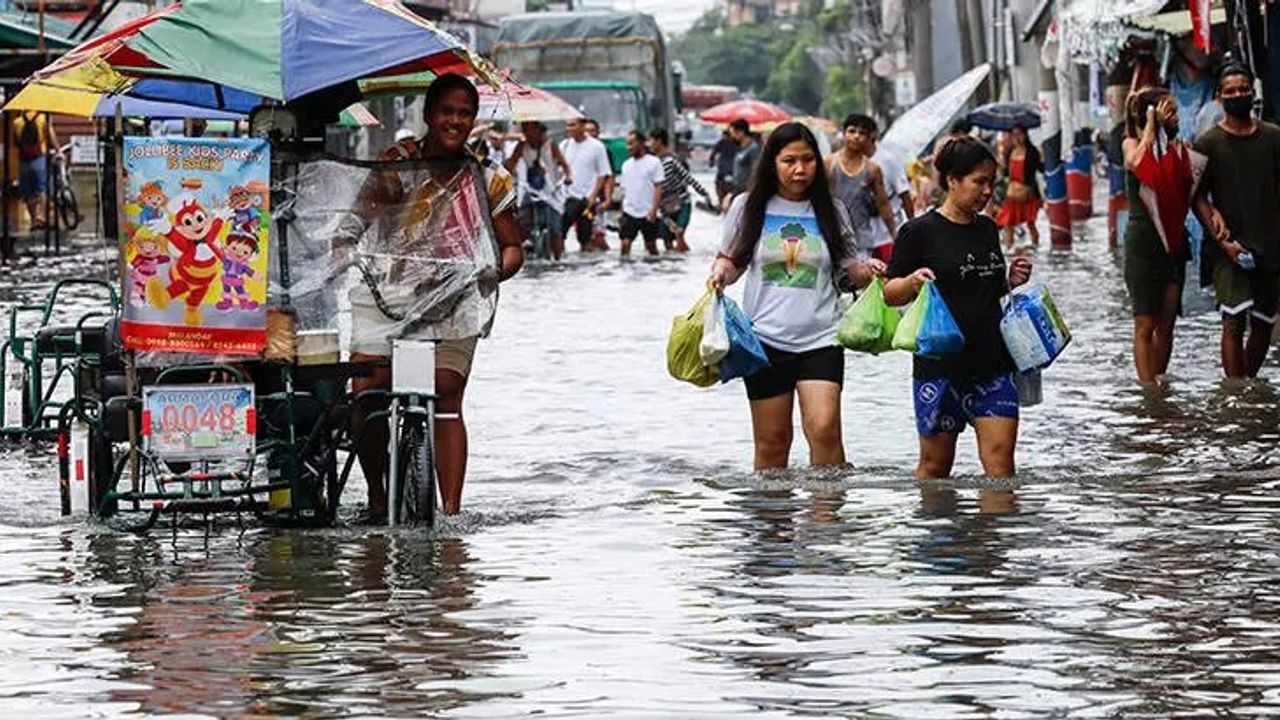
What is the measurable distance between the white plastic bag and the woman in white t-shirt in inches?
6.5

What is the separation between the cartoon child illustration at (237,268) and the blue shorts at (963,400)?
2.66m

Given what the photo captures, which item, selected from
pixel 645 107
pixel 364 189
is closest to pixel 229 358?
pixel 364 189

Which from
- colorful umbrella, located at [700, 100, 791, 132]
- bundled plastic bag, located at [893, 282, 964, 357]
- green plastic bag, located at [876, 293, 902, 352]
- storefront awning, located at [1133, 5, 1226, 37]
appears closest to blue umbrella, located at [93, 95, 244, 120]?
green plastic bag, located at [876, 293, 902, 352]

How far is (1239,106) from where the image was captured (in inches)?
661

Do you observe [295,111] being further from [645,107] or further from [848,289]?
[645,107]

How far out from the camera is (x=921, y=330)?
12109 millimetres

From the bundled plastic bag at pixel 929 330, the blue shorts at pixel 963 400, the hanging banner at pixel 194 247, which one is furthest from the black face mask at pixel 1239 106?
the hanging banner at pixel 194 247

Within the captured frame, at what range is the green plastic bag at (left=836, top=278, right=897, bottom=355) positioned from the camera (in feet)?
40.7

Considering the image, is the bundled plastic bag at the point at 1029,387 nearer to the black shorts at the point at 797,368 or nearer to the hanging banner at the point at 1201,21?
the black shorts at the point at 797,368

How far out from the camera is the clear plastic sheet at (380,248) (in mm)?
11750

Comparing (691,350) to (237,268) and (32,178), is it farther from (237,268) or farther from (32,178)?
(32,178)

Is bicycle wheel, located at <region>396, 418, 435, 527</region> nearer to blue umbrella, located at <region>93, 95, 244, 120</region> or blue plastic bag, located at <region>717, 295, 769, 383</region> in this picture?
blue plastic bag, located at <region>717, 295, 769, 383</region>

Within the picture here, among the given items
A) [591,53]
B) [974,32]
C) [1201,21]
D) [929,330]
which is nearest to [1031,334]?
[929,330]

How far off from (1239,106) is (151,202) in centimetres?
722
